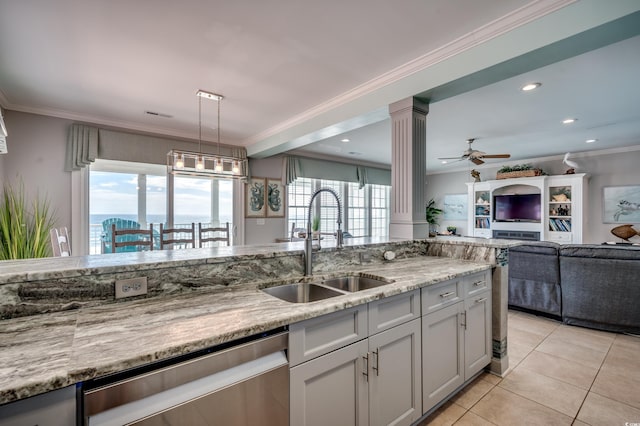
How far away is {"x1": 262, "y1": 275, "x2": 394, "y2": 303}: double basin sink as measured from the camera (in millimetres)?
1685

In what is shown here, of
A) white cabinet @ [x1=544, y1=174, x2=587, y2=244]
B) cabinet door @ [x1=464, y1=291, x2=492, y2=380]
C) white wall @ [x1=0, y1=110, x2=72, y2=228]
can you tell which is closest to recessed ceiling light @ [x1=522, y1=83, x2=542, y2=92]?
cabinet door @ [x1=464, y1=291, x2=492, y2=380]

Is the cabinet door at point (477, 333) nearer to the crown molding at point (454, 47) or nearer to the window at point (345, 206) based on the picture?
the crown molding at point (454, 47)

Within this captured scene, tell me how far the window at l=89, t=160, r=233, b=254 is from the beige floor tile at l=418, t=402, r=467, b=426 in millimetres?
4213

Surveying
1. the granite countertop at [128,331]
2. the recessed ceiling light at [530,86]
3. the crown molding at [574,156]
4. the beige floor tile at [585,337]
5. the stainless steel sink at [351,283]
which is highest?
the recessed ceiling light at [530,86]

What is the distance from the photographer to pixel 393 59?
2543 millimetres

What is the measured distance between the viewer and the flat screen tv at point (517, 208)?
6.47 meters

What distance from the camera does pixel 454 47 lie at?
229 cm

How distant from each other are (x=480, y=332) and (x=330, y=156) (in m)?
4.98

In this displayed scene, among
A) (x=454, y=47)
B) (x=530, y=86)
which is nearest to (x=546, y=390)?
(x=454, y=47)

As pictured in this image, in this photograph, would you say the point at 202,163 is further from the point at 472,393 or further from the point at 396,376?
the point at 472,393

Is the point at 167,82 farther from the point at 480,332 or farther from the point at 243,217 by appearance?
the point at 480,332

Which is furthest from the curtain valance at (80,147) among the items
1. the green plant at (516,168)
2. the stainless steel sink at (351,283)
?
the green plant at (516,168)

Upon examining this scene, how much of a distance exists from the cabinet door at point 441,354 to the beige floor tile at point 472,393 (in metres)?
0.13

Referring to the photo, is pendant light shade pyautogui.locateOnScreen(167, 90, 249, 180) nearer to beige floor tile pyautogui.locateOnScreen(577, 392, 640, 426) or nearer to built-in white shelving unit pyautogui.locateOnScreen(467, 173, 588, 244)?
beige floor tile pyautogui.locateOnScreen(577, 392, 640, 426)
